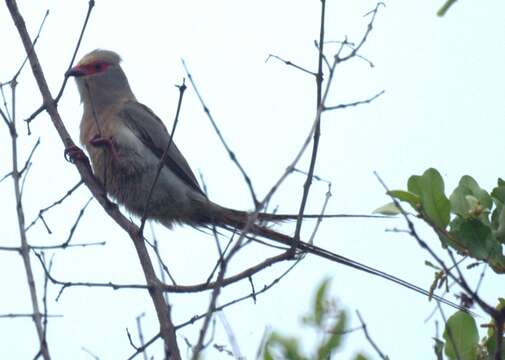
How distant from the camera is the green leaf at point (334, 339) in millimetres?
2572

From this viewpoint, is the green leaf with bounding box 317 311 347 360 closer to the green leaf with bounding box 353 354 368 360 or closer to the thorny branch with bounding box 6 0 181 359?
the green leaf with bounding box 353 354 368 360

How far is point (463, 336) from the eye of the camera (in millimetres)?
2930

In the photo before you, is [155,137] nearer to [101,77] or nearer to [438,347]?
[101,77]

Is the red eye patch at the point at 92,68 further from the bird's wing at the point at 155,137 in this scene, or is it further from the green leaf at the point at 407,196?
the green leaf at the point at 407,196

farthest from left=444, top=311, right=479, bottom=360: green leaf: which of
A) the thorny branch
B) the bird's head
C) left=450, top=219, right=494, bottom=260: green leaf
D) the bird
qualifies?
the bird's head

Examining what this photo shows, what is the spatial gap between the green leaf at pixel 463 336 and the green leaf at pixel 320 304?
0.56 m

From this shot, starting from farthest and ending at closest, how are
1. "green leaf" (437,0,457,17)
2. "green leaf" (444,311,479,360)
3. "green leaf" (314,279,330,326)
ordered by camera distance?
"green leaf" (444,311,479,360)
"green leaf" (314,279,330,326)
"green leaf" (437,0,457,17)

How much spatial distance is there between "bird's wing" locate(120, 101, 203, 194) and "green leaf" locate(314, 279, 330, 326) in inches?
138

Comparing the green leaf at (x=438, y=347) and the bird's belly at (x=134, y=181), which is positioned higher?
the bird's belly at (x=134, y=181)

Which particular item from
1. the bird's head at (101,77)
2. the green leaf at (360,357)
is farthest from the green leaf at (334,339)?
the bird's head at (101,77)

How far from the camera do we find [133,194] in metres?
5.72

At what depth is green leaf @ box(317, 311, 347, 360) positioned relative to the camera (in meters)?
2.57

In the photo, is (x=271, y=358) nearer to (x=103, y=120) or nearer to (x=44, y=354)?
(x=44, y=354)

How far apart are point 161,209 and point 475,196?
314cm
